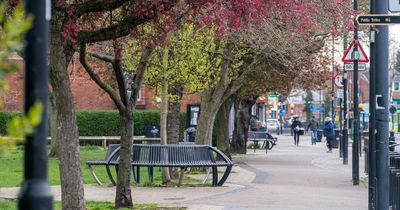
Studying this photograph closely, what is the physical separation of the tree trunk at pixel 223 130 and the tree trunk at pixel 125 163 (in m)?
17.4

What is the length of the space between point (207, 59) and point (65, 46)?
10.9m

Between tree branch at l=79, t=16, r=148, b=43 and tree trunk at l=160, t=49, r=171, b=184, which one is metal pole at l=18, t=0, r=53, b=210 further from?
tree trunk at l=160, t=49, r=171, b=184

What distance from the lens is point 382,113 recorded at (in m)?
10.5

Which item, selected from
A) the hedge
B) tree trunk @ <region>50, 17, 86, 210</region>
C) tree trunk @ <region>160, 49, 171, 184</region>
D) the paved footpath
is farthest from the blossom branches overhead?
the hedge

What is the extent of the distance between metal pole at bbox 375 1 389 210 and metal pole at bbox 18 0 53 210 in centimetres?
746

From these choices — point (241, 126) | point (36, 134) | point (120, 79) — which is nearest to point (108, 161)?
point (120, 79)

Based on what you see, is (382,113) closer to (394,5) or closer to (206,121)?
(394,5)

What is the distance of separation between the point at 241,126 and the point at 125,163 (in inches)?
965

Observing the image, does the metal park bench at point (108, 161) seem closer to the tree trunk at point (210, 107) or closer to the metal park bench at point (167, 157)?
the metal park bench at point (167, 157)

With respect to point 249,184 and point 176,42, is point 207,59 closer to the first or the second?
point 176,42

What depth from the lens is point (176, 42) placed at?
1975 centimetres

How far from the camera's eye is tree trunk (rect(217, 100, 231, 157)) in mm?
31275

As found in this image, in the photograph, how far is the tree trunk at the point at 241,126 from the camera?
3753 centimetres

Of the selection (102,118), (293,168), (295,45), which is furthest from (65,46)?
(102,118)
